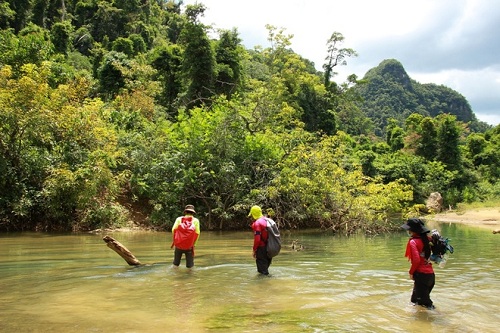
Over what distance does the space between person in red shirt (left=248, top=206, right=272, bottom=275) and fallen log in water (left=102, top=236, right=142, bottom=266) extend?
3.29 m

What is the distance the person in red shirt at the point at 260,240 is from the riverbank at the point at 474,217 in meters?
26.0

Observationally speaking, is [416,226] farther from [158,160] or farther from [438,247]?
[158,160]

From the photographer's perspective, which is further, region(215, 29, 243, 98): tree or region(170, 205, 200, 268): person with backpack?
region(215, 29, 243, 98): tree

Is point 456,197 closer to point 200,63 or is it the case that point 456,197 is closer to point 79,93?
point 200,63

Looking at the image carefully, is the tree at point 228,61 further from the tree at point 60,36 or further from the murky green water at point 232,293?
the murky green water at point 232,293

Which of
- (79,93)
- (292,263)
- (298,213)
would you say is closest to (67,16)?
(79,93)

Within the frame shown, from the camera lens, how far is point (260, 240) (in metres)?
8.82

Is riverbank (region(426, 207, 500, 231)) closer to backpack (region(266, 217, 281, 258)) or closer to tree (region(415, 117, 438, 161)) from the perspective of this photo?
tree (region(415, 117, 438, 161))

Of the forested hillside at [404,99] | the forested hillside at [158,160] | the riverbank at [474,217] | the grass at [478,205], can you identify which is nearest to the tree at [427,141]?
the grass at [478,205]

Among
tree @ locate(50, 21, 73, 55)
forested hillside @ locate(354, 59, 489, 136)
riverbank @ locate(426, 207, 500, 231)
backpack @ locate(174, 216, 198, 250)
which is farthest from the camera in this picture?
forested hillside @ locate(354, 59, 489, 136)

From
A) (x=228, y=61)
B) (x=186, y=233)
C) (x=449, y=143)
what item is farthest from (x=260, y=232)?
(x=449, y=143)

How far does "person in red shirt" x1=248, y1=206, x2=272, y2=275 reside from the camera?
8805mm

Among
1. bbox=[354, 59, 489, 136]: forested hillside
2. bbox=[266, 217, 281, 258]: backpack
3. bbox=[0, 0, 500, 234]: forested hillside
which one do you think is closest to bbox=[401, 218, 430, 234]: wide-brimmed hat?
bbox=[266, 217, 281, 258]: backpack

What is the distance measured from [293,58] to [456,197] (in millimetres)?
20134
